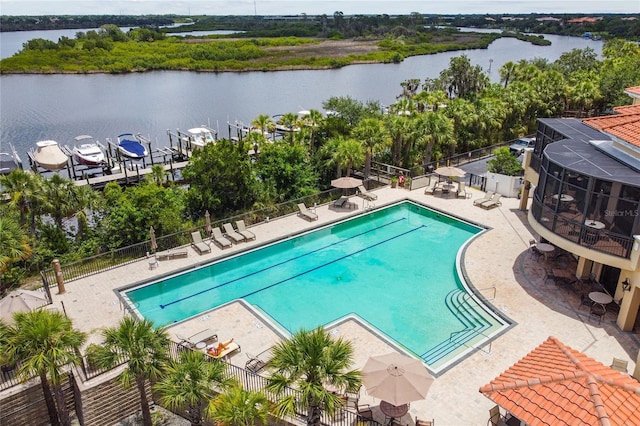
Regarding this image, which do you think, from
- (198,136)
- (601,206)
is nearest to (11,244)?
(601,206)

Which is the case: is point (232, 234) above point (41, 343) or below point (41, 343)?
below

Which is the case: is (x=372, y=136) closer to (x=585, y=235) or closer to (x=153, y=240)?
(x=153, y=240)

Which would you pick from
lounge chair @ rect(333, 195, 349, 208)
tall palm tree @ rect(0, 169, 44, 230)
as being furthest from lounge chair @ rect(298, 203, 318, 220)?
tall palm tree @ rect(0, 169, 44, 230)

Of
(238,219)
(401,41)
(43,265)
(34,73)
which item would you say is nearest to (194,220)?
(238,219)

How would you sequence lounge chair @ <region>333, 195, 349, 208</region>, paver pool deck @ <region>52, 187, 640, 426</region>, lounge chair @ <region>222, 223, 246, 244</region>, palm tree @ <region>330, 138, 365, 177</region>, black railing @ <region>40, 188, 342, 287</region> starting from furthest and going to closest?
palm tree @ <region>330, 138, 365, 177</region> → lounge chair @ <region>333, 195, 349, 208</region> → lounge chair @ <region>222, 223, 246, 244</region> → black railing @ <region>40, 188, 342, 287</region> → paver pool deck @ <region>52, 187, 640, 426</region>

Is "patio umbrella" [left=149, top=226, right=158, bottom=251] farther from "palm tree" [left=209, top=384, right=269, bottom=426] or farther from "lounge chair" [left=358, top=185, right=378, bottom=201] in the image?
"lounge chair" [left=358, top=185, right=378, bottom=201]

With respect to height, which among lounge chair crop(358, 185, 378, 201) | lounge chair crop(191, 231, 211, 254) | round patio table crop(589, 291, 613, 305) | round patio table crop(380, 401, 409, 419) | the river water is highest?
round patio table crop(589, 291, 613, 305)
